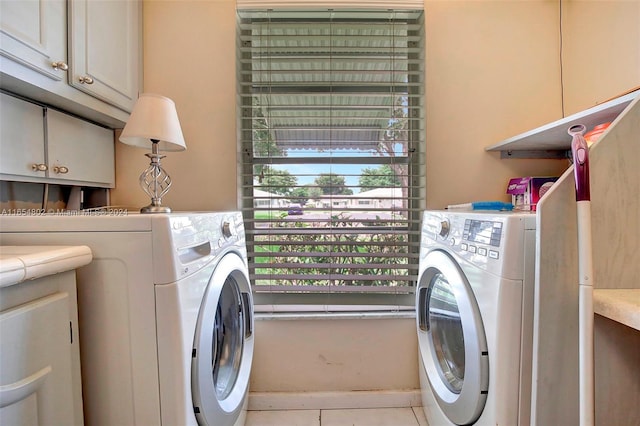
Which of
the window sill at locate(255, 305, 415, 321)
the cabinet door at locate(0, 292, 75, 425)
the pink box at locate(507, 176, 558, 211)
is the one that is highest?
the pink box at locate(507, 176, 558, 211)

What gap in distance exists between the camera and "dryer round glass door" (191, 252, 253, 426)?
0.75 meters

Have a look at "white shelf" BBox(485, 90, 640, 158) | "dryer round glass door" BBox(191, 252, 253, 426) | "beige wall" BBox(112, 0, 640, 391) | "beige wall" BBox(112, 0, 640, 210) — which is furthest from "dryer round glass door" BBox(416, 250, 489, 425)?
"dryer round glass door" BBox(191, 252, 253, 426)

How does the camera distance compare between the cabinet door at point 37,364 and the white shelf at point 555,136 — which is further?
the white shelf at point 555,136

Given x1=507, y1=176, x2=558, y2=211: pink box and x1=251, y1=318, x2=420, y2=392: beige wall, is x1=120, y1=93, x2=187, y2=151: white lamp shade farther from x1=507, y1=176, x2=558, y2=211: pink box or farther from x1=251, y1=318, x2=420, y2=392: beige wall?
x1=507, y1=176, x2=558, y2=211: pink box

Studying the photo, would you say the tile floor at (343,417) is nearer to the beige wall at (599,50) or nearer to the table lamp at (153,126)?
the table lamp at (153,126)

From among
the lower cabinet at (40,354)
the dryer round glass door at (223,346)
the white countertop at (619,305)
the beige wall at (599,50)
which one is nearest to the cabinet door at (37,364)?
the lower cabinet at (40,354)

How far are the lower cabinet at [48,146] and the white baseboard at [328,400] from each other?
1.31m

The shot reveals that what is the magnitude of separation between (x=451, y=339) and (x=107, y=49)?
6.01 ft

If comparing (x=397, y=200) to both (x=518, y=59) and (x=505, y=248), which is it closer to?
(x=505, y=248)

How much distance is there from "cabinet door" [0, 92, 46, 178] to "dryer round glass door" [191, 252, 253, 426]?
80 centimetres

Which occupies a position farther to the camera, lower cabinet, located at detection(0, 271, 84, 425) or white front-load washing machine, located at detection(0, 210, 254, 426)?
white front-load washing machine, located at detection(0, 210, 254, 426)

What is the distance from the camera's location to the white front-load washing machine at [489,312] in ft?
2.33

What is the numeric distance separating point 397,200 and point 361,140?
37 centimetres

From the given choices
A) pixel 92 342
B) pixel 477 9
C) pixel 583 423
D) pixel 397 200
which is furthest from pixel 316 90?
pixel 583 423
